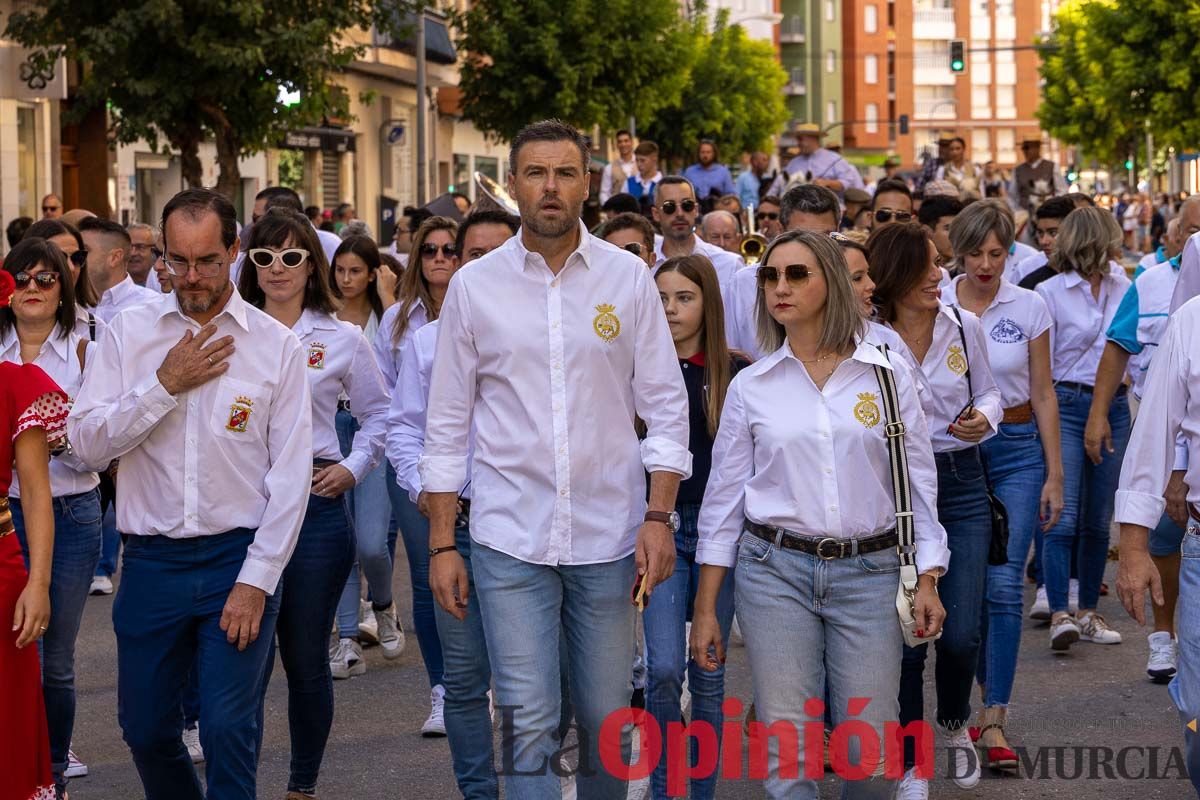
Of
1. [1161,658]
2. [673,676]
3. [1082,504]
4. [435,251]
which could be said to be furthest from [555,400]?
[1082,504]

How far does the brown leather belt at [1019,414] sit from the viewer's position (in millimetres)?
7391

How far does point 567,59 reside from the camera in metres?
36.8

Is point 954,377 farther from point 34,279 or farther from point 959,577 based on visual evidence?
point 34,279

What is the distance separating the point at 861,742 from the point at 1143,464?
1.06m

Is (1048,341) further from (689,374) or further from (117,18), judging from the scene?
(117,18)

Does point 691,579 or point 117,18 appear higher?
point 117,18

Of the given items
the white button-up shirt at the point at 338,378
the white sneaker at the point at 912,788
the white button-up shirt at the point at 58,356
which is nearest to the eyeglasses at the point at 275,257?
the white button-up shirt at the point at 338,378

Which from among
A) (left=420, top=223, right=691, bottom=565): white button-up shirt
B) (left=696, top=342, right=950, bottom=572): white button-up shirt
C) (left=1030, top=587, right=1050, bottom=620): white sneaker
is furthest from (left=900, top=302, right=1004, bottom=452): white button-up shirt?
(left=1030, top=587, right=1050, bottom=620): white sneaker

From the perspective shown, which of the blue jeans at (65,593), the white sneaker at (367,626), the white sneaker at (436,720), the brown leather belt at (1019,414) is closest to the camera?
the blue jeans at (65,593)

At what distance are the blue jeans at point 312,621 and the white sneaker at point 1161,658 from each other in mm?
3908

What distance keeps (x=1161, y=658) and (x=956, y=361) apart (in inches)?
97.9

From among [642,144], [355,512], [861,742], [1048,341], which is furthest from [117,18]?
[861,742]

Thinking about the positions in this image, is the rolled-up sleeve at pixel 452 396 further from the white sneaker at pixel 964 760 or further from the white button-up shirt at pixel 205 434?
the white sneaker at pixel 964 760

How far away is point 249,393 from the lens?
539 centimetres
